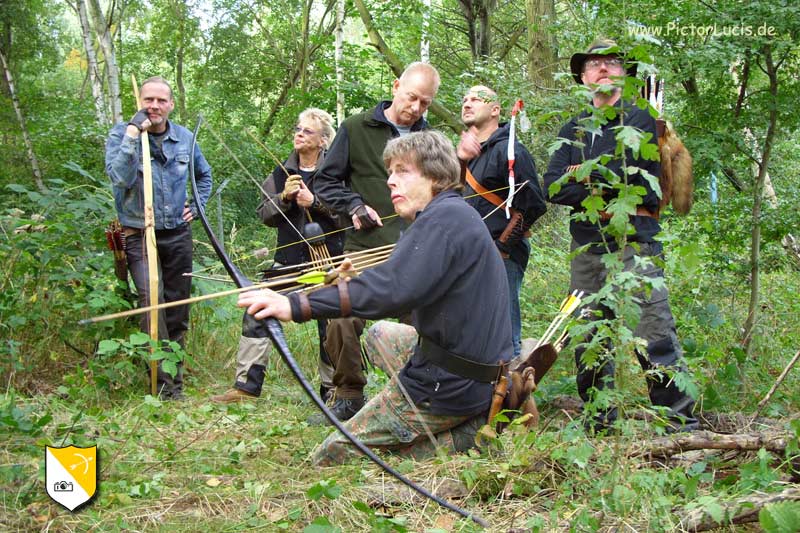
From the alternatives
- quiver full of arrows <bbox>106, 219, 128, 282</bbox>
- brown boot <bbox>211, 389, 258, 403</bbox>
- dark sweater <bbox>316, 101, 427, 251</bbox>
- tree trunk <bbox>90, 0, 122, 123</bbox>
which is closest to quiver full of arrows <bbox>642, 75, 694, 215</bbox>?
dark sweater <bbox>316, 101, 427, 251</bbox>

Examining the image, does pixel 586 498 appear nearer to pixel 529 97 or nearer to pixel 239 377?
pixel 239 377

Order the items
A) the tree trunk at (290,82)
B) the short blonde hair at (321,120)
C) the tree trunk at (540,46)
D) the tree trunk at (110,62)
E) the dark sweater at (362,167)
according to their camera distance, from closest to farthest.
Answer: the dark sweater at (362,167) → the short blonde hair at (321,120) → the tree trunk at (540,46) → the tree trunk at (110,62) → the tree trunk at (290,82)

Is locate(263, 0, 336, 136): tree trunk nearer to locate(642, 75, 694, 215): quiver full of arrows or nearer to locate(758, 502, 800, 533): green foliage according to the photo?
locate(642, 75, 694, 215): quiver full of arrows

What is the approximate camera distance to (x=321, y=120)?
5168mm

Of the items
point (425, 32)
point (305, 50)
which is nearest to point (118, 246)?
point (425, 32)

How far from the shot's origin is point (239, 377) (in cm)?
482

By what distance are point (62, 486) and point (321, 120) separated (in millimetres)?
3100

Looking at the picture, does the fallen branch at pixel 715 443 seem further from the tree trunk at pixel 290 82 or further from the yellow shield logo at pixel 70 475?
the tree trunk at pixel 290 82

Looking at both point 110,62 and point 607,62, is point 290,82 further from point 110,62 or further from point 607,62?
point 607,62

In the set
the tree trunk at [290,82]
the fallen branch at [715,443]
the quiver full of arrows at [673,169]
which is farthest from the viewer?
the tree trunk at [290,82]

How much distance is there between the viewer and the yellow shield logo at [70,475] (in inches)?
108

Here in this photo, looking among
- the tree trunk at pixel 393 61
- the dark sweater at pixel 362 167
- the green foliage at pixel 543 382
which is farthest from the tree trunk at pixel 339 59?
the dark sweater at pixel 362 167

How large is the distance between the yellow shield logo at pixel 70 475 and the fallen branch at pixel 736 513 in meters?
2.13

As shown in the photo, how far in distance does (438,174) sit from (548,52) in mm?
6318
